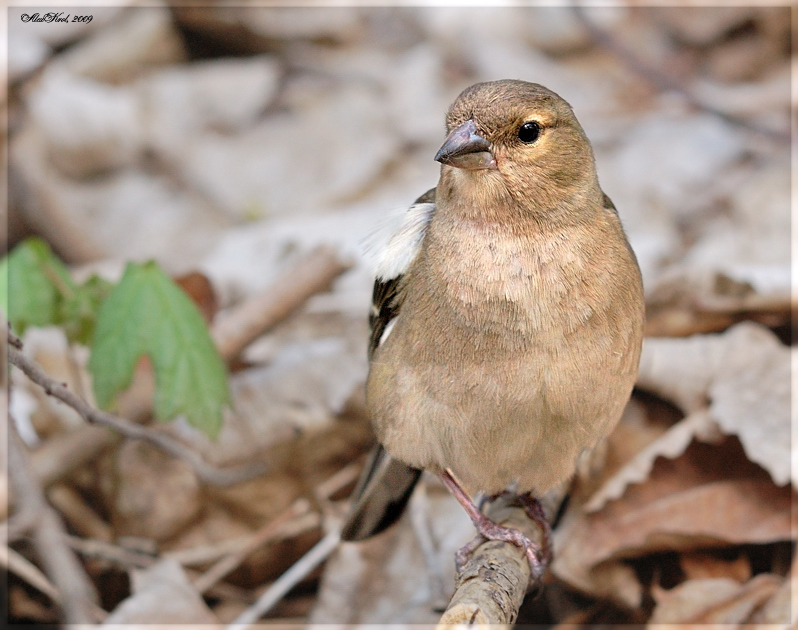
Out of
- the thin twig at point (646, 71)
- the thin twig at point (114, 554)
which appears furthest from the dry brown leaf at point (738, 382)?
the thin twig at point (646, 71)

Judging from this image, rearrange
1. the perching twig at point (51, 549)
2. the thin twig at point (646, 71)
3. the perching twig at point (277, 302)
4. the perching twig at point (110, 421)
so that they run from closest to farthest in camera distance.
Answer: the perching twig at point (51, 549) < the perching twig at point (110, 421) < the perching twig at point (277, 302) < the thin twig at point (646, 71)

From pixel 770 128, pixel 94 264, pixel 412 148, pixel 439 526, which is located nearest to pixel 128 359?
pixel 439 526

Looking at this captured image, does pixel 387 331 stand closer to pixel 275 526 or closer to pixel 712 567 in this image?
pixel 275 526

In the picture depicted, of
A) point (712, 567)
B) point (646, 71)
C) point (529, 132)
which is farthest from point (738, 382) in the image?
point (646, 71)

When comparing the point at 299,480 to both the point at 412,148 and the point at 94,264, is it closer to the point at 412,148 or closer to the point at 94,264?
the point at 94,264

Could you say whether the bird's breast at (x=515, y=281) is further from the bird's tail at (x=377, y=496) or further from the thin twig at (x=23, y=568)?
the thin twig at (x=23, y=568)

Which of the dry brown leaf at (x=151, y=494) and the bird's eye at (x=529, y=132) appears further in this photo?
the dry brown leaf at (x=151, y=494)
